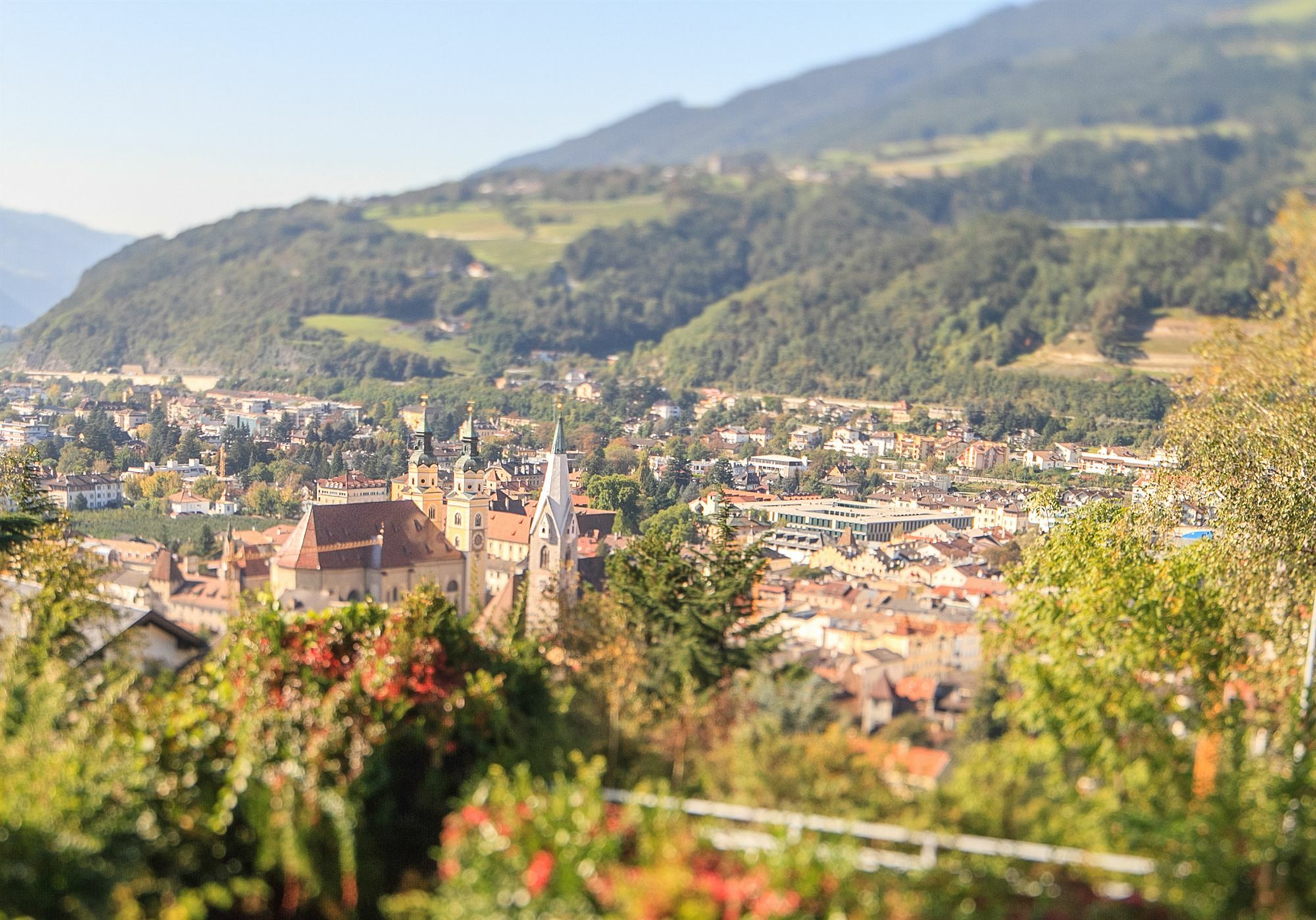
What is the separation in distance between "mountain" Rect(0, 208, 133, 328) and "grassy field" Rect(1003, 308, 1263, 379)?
46.3m

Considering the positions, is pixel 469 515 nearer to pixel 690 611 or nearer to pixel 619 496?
pixel 619 496

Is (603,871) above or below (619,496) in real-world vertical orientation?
above

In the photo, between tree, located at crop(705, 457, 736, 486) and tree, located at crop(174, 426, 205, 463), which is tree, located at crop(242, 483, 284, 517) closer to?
tree, located at crop(174, 426, 205, 463)

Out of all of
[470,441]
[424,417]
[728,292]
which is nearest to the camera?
[470,441]

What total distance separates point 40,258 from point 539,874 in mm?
89520

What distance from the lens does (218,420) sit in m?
53.5

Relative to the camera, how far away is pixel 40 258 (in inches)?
3406

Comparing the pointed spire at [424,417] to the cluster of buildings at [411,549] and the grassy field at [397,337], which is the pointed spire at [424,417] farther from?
the grassy field at [397,337]

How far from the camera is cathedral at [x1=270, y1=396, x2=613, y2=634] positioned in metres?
30.1

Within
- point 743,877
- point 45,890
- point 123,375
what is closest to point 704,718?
point 743,877

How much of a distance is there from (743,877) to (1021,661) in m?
3.94

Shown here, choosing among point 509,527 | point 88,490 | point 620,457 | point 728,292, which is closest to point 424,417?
point 620,457

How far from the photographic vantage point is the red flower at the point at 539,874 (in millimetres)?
5020

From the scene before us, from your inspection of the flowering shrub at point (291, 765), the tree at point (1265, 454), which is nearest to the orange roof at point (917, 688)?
the tree at point (1265, 454)
